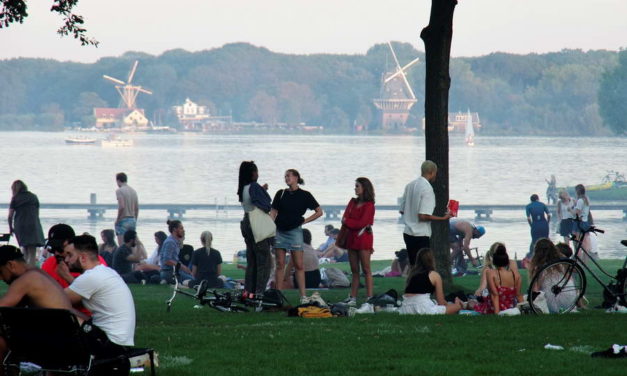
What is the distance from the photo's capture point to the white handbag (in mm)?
12523

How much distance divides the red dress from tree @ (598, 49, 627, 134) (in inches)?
3571

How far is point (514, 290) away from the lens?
11312mm

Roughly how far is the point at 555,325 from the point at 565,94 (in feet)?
618

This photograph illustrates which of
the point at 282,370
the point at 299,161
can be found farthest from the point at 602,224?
the point at 299,161

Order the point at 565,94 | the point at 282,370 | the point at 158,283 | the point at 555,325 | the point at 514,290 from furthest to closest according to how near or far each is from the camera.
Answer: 1. the point at 565,94
2. the point at 158,283
3. the point at 514,290
4. the point at 555,325
5. the point at 282,370

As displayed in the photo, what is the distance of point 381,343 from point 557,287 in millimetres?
2642

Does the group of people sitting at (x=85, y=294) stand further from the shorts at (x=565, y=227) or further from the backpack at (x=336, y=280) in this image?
the shorts at (x=565, y=227)

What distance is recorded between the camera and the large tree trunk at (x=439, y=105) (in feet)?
46.8

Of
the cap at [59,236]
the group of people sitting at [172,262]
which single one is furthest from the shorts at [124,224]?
the cap at [59,236]

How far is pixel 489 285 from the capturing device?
11.2m

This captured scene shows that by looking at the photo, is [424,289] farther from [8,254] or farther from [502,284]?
[8,254]

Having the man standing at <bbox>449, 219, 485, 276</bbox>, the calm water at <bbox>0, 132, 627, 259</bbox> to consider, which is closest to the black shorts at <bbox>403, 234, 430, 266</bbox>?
the man standing at <bbox>449, 219, 485, 276</bbox>

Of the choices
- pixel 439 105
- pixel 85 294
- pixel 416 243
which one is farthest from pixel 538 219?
pixel 85 294

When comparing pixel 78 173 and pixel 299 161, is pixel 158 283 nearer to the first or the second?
pixel 78 173
